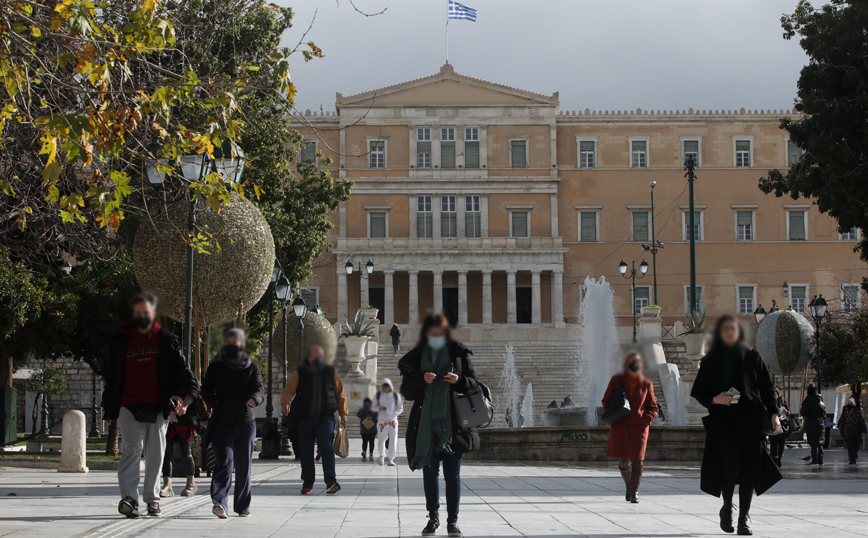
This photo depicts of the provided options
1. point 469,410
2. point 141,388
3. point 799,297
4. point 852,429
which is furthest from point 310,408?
point 799,297

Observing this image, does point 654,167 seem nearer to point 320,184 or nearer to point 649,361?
point 320,184

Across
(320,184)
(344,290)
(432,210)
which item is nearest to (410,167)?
(432,210)

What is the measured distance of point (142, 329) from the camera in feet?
27.2

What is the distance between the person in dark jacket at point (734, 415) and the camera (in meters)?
7.80

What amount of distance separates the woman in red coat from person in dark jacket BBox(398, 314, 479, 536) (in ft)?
10.2

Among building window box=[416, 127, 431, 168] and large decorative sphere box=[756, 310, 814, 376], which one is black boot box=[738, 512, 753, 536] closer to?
large decorative sphere box=[756, 310, 814, 376]

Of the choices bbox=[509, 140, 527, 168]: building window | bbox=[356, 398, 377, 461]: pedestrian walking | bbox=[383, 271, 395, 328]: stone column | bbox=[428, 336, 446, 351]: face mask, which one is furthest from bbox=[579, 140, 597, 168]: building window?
bbox=[428, 336, 446, 351]: face mask

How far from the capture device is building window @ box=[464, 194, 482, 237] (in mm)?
58188

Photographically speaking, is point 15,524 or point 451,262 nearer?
point 15,524

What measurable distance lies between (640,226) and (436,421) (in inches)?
2044

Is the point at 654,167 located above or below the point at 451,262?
above

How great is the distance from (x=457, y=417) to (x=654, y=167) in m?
52.9

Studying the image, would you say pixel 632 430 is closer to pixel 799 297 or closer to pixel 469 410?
pixel 469 410

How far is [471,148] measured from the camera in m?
58.8
